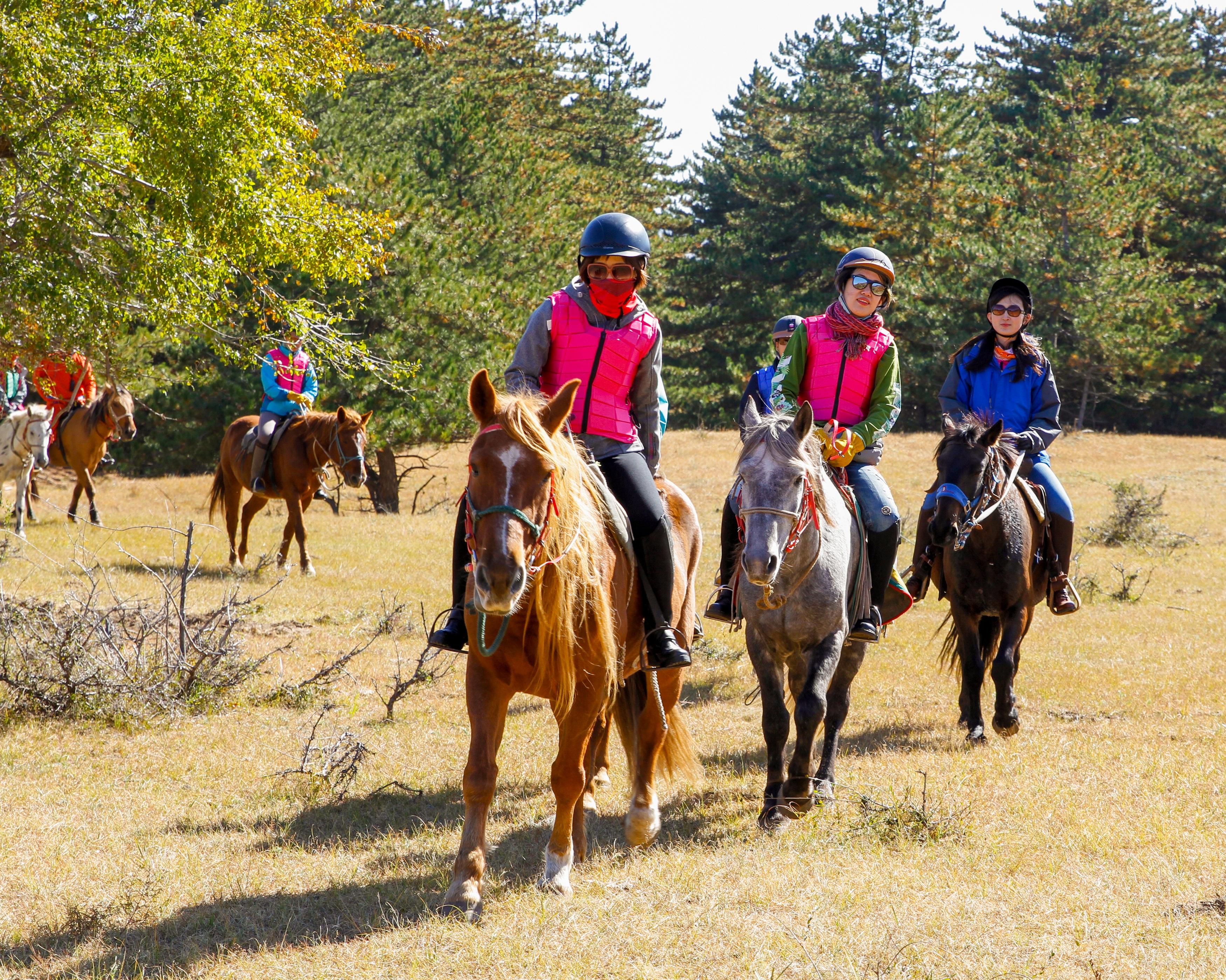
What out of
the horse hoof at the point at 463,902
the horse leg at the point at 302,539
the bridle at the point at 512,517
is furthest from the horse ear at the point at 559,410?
the horse leg at the point at 302,539

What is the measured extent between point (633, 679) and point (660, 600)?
72cm

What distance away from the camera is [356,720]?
7.48 m

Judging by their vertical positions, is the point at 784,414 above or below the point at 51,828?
above

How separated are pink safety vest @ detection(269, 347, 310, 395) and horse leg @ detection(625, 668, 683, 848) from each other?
25.9 feet

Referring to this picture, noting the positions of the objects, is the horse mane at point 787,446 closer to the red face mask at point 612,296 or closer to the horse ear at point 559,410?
the red face mask at point 612,296

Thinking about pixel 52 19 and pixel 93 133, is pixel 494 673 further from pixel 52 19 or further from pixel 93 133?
pixel 52 19

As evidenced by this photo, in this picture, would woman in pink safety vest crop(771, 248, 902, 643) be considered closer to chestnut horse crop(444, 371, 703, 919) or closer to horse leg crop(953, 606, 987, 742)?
horse leg crop(953, 606, 987, 742)

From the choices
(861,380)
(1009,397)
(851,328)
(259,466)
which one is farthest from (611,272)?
(259,466)

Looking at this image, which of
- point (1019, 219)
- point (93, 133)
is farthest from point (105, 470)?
point (1019, 219)

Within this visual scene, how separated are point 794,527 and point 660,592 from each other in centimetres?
73

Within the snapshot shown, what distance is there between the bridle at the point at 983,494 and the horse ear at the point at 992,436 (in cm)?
4

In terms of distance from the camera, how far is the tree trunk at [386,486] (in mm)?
21203

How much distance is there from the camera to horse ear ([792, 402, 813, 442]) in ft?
16.5

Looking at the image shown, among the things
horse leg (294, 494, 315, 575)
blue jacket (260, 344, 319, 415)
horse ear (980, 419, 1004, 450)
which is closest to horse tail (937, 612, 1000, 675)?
horse ear (980, 419, 1004, 450)
